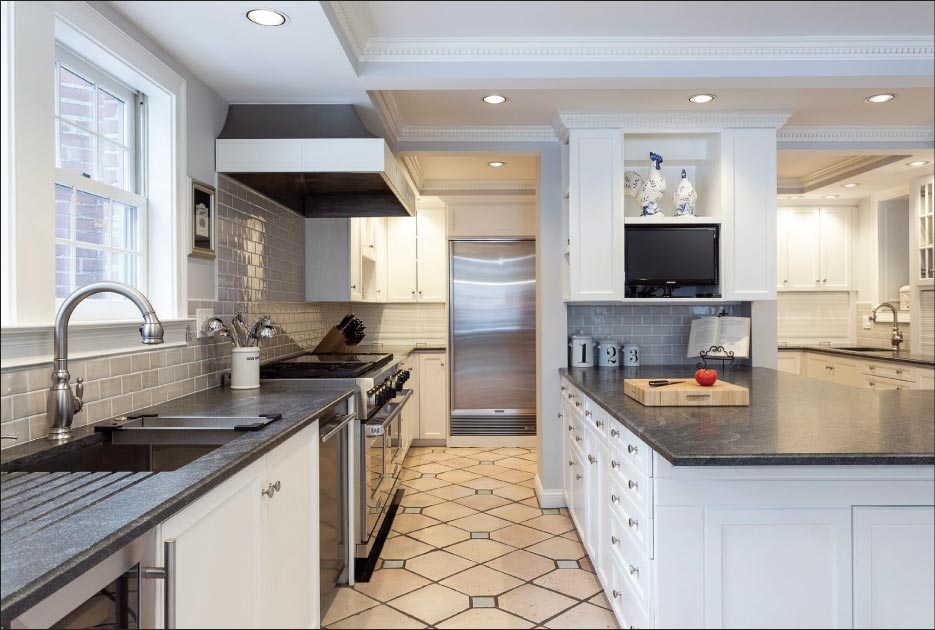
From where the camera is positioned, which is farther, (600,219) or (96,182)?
(600,219)

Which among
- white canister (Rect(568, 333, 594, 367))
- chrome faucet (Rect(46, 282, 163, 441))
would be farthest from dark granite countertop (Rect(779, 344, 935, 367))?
chrome faucet (Rect(46, 282, 163, 441))

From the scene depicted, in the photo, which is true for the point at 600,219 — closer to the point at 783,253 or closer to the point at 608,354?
the point at 608,354

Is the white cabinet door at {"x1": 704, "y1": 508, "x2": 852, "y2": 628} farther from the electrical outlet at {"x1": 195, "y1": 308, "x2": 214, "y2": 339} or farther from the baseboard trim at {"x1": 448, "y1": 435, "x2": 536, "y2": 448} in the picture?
the baseboard trim at {"x1": 448, "y1": 435, "x2": 536, "y2": 448}

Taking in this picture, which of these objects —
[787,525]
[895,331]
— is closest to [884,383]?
[895,331]

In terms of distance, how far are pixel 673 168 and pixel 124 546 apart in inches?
121

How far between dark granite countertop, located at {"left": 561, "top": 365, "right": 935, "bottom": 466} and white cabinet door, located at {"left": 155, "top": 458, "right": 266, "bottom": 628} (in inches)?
38.0

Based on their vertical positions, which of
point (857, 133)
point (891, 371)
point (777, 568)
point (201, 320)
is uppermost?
point (857, 133)

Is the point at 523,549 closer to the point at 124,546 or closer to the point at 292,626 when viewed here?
the point at 292,626

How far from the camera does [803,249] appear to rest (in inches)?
194

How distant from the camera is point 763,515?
1.39m

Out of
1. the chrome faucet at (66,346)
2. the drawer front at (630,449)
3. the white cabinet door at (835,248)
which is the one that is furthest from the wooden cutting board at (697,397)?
the white cabinet door at (835,248)

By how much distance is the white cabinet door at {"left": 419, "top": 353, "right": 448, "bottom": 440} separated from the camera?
4707 millimetres

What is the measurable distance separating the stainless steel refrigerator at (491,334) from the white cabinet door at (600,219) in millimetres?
1761

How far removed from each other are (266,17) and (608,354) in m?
2.26
